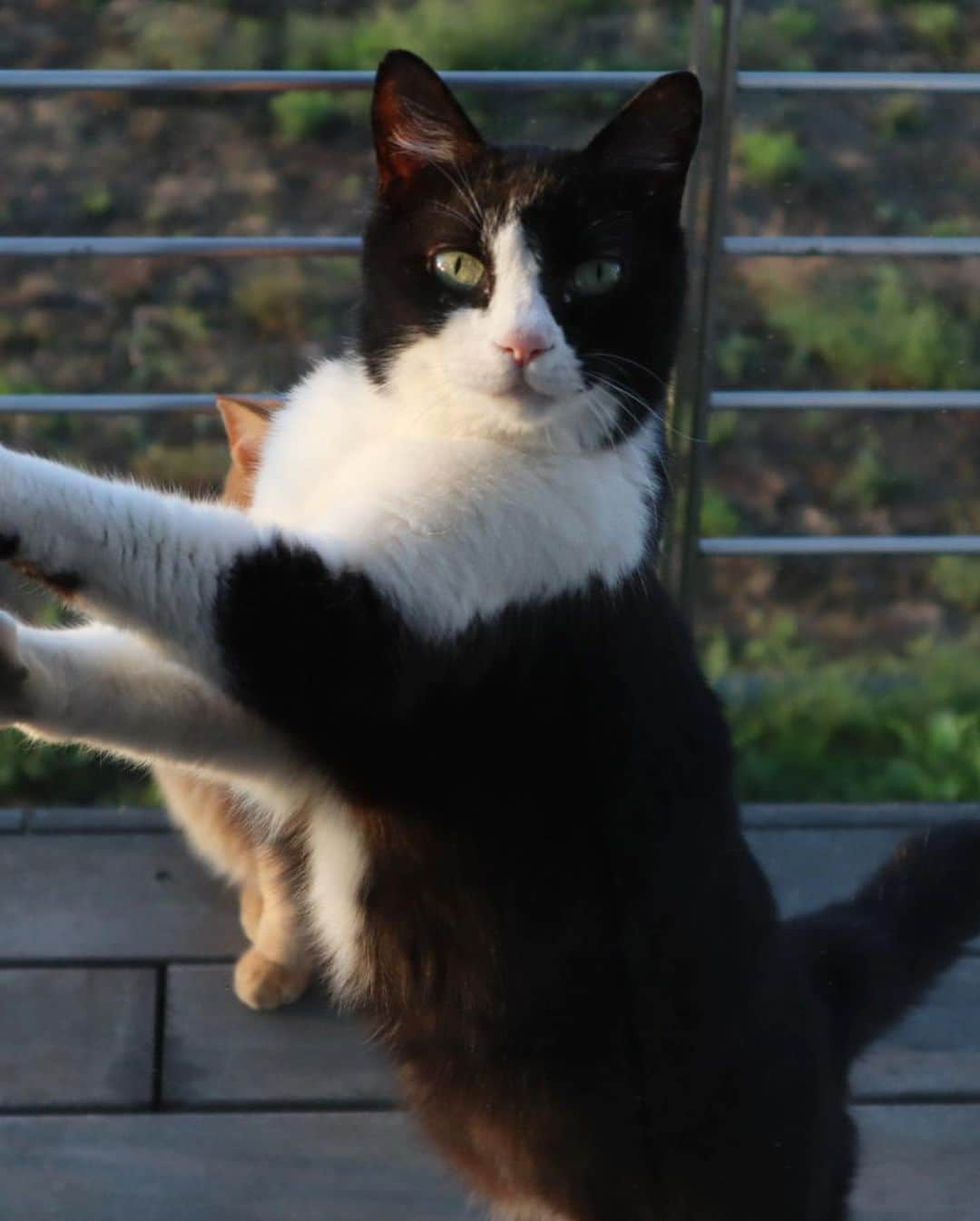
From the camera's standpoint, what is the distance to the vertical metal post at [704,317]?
180 centimetres

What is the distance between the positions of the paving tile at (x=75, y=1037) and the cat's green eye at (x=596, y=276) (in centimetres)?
90

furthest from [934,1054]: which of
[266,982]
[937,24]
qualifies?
[937,24]

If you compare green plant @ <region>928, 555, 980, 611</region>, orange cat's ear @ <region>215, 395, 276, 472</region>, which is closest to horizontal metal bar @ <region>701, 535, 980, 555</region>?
green plant @ <region>928, 555, 980, 611</region>

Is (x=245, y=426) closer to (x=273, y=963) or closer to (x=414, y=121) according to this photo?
(x=414, y=121)

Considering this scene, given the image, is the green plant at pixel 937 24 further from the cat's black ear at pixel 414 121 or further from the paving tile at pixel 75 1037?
the paving tile at pixel 75 1037

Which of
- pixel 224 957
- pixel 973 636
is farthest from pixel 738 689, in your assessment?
pixel 224 957

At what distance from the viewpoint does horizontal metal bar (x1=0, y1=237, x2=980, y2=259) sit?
6.21 ft

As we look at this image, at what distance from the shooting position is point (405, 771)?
1.20 meters

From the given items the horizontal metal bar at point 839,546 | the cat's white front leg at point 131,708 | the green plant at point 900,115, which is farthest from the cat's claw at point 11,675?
the green plant at point 900,115

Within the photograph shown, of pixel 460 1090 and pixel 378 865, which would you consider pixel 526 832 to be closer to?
pixel 378 865

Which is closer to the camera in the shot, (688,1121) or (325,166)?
(688,1121)

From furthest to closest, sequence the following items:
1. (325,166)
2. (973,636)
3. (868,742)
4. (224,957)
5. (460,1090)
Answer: (325,166)
(973,636)
(868,742)
(224,957)
(460,1090)

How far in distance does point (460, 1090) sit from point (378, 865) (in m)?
0.21

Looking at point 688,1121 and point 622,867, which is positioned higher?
point 622,867
